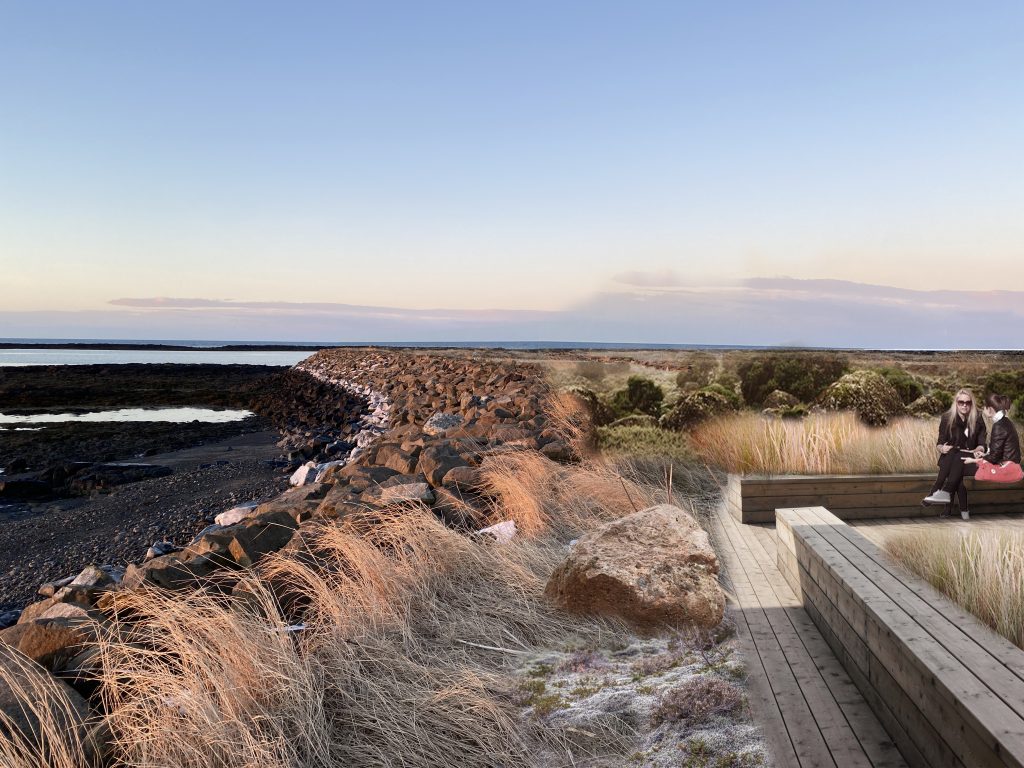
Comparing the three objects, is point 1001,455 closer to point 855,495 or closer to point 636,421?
point 855,495

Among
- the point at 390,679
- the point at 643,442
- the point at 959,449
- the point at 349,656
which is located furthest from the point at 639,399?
the point at 390,679

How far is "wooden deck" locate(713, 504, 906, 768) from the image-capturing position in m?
2.75

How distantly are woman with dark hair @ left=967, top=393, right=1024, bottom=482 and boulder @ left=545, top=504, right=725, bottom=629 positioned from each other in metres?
3.49

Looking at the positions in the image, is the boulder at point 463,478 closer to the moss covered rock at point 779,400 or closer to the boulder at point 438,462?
the boulder at point 438,462

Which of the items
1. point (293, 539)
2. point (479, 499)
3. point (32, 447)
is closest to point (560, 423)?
point (479, 499)

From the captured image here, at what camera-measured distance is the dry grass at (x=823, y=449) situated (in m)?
7.03

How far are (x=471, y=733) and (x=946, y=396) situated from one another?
1248 centimetres

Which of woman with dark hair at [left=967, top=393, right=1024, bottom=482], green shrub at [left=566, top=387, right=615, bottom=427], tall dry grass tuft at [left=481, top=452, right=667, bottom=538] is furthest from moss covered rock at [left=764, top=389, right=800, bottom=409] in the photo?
tall dry grass tuft at [left=481, top=452, right=667, bottom=538]

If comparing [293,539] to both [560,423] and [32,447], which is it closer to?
[560,423]

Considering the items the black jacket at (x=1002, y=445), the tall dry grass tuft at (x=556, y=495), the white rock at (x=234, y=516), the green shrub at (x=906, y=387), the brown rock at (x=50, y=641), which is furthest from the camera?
the green shrub at (x=906, y=387)

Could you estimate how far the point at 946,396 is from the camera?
40.9ft

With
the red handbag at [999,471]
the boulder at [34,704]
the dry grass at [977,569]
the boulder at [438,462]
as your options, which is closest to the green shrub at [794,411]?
the red handbag at [999,471]

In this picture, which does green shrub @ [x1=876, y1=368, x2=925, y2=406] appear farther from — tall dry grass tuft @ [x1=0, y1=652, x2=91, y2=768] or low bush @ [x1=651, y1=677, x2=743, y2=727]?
tall dry grass tuft @ [x1=0, y1=652, x2=91, y2=768]

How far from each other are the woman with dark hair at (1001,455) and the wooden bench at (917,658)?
2.78 m
